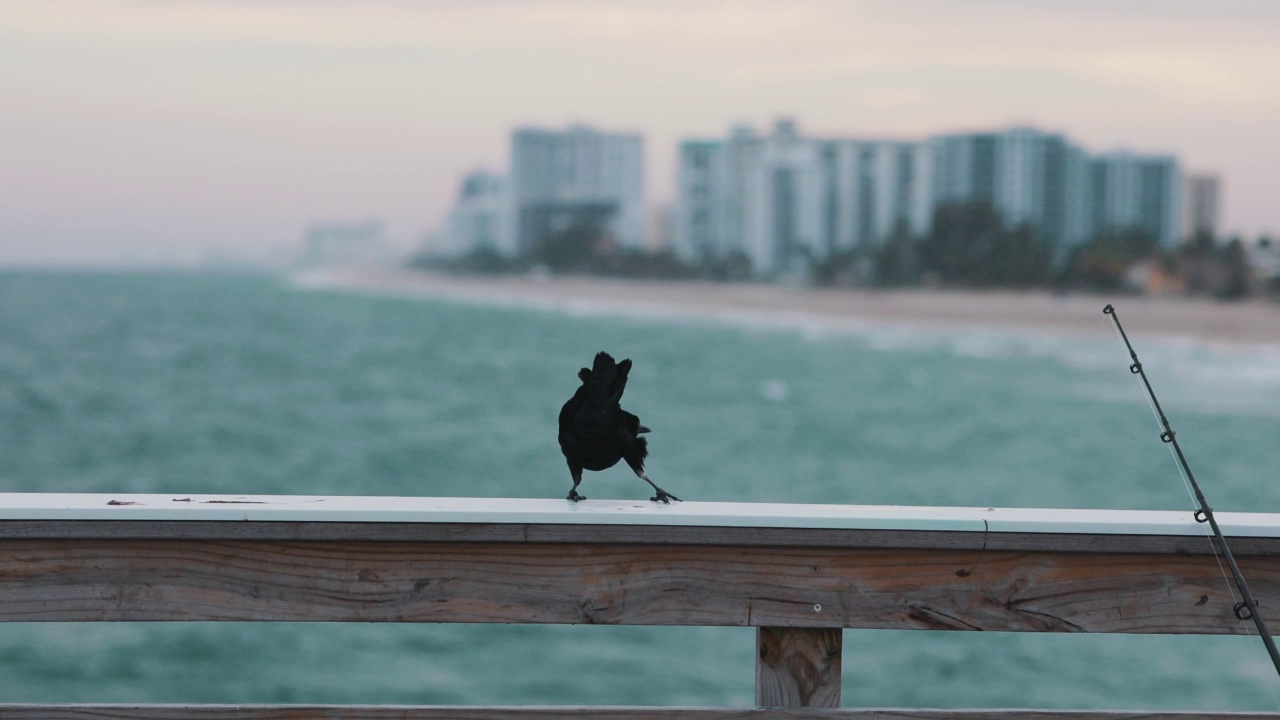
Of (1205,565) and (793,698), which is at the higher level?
(1205,565)

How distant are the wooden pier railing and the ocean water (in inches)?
13.7

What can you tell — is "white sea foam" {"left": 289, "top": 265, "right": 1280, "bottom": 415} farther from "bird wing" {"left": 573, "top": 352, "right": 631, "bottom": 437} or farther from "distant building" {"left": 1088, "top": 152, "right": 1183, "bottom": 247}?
"distant building" {"left": 1088, "top": 152, "right": 1183, "bottom": 247}

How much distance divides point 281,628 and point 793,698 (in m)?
9.29

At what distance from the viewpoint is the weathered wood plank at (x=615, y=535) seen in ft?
5.37

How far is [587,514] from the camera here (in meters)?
1.69

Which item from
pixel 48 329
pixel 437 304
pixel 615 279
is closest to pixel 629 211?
pixel 615 279

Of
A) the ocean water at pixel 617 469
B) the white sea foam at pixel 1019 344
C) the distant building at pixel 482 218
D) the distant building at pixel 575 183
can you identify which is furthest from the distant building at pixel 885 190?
the ocean water at pixel 617 469

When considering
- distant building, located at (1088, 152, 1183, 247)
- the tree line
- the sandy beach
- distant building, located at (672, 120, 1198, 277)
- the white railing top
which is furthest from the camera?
distant building, located at (1088, 152, 1183, 247)

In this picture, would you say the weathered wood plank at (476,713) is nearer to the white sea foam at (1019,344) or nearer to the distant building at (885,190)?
the white sea foam at (1019,344)

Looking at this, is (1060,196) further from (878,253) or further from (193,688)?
(193,688)

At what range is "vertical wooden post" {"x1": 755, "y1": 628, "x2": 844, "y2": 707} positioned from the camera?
170 cm

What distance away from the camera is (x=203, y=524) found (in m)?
1.64

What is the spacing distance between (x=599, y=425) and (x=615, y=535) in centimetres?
25

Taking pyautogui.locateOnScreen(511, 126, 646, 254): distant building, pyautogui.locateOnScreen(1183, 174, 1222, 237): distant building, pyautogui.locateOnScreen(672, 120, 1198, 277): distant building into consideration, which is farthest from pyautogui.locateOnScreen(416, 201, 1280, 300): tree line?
pyautogui.locateOnScreen(1183, 174, 1222, 237): distant building
